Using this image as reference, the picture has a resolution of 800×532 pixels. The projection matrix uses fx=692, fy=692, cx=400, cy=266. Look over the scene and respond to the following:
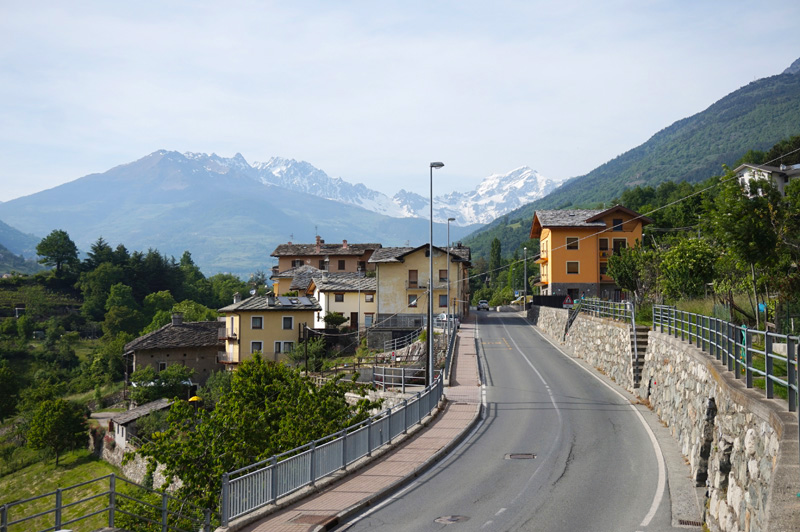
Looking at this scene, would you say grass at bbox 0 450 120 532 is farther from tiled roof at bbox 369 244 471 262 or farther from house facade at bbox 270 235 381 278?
house facade at bbox 270 235 381 278

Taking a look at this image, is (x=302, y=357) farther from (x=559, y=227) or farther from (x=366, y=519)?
(x=366, y=519)

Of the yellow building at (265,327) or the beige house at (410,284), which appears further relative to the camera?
the beige house at (410,284)

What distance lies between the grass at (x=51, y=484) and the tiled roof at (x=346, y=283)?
87.4 feet

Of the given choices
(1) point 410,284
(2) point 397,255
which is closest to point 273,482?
(1) point 410,284

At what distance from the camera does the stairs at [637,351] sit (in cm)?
2875

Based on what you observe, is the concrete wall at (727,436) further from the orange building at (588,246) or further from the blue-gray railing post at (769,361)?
the orange building at (588,246)

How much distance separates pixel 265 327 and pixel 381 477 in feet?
169

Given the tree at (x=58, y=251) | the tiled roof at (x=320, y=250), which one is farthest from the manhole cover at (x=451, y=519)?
the tree at (x=58, y=251)

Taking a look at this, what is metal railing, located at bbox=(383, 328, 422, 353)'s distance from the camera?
5565 centimetres

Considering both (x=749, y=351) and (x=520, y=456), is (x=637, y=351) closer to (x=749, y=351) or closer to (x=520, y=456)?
(x=520, y=456)

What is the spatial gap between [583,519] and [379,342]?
1902 inches

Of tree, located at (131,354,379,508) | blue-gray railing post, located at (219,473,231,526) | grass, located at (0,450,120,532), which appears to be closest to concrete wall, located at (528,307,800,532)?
blue-gray railing post, located at (219,473,231,526)

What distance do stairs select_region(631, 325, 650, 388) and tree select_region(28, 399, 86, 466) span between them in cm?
4893

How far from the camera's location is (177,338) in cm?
7762
